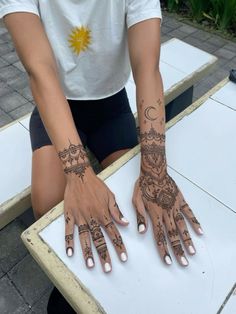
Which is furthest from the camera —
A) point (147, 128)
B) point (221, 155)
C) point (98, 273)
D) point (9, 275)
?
point (9, 275)

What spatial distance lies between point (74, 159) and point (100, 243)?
0.92 feet

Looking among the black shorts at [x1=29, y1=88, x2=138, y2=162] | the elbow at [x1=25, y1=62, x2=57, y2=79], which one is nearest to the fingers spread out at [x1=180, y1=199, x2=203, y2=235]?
the black shorts at [x1=29, y1=88, x2=138, y2=162]

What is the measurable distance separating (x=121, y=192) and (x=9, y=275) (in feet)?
2.88

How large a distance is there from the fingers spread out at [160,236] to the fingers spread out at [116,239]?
10 cm

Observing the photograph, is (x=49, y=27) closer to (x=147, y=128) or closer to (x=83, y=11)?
(x=83, y=11)

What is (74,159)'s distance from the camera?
1.06 metres

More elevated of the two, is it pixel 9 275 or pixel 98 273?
pixel 98 273

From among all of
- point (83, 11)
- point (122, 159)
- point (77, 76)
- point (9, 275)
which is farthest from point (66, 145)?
point (9, 275)

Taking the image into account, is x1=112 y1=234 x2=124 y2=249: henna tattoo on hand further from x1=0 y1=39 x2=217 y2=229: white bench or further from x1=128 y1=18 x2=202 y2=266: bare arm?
x1=0 y1=39 x2=217 y2=229: white bench

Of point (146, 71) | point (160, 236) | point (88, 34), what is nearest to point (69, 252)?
point (160, 236)

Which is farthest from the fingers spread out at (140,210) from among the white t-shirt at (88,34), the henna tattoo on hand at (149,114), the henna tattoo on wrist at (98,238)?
the white t-shirt at (88,34)

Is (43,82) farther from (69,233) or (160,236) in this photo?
(160,236)

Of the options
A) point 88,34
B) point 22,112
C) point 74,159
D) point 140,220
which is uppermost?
point 88,34

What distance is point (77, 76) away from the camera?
1.31 meters
